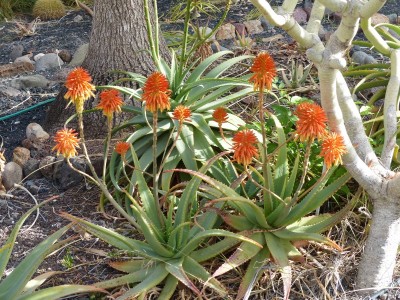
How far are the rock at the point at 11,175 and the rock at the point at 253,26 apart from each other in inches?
125

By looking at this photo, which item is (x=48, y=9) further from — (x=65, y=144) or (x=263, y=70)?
(x=263, y=70)

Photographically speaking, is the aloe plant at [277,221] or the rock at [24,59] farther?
the rock at [24,59]

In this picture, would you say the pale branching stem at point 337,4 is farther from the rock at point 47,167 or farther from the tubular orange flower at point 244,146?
the rock at point 47,167

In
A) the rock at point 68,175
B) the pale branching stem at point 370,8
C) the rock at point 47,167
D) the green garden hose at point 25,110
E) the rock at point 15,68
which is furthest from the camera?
the rock at point 15,68

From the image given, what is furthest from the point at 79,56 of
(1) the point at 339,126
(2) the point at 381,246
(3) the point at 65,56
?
(2) the point at 381,246

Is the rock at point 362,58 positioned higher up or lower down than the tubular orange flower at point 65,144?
lower down

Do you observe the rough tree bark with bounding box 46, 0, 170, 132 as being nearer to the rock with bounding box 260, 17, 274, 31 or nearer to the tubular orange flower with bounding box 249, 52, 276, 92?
the tubular orange flower with bounding box 249, 52, 276, 92

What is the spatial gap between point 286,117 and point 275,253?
3.04 feet

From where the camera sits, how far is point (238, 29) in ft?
20.7

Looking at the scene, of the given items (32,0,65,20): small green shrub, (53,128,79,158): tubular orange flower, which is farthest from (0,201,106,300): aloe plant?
(32,0,65,20): small green shrub

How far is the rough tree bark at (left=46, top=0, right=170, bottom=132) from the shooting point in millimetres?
4254

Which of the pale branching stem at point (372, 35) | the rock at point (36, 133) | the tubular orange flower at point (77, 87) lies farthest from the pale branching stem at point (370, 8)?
the rock at point (36, 133)

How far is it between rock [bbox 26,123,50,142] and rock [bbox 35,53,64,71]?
1.91m

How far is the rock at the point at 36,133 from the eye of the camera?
4.25m
